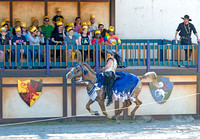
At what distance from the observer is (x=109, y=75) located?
1609cm

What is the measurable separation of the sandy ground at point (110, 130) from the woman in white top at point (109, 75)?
957mm

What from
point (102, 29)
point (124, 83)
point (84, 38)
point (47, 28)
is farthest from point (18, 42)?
point (124, 83)

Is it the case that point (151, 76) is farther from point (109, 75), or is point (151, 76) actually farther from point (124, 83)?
point (109, 75)

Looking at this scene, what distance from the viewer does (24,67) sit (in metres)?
17.5

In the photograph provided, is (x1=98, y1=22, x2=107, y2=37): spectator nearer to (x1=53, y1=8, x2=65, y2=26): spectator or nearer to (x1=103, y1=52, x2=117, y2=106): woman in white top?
(x1=53, y1=8, x2=65, y2=26): spectator

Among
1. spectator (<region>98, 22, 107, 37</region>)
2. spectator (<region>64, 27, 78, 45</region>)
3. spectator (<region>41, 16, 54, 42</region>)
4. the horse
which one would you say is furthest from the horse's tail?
spectator (<region>41, 16, 54, 42</region>)

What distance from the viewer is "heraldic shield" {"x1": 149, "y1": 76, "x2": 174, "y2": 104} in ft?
57.7

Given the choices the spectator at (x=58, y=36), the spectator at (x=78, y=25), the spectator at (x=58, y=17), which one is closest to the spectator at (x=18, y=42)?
the spectator at (x=58, y=36)

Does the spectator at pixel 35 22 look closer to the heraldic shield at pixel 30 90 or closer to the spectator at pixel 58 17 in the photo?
the spectator at pixel 58 17

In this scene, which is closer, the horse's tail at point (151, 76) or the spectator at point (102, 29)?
the horse's tail at point (151, 76)

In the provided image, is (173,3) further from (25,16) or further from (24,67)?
(24,67)

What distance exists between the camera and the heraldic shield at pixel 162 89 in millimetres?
17594

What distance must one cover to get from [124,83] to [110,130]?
1.50 meters

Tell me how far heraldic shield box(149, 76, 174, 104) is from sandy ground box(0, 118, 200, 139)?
34.1 inches
